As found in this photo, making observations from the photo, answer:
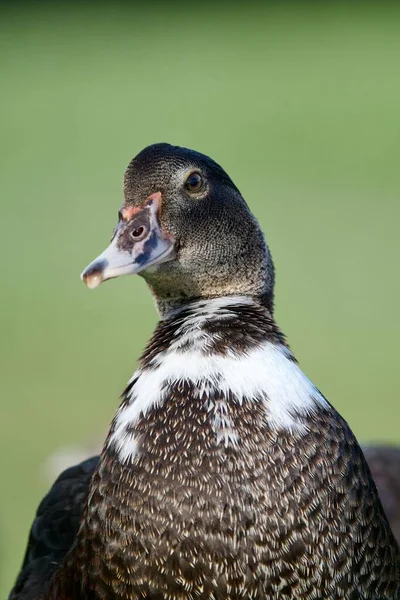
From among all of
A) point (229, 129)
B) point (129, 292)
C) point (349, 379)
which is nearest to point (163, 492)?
point (349, 379)

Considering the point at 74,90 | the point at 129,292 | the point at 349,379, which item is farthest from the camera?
the point at 74,90

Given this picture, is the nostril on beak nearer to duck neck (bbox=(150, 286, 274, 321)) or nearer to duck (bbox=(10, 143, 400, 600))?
duck (bbox=(10, 143, 400, 600))

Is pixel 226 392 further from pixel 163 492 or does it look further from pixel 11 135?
pixel 11 135

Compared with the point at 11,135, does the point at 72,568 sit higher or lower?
lower

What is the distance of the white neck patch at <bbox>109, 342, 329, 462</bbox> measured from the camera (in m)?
1.58

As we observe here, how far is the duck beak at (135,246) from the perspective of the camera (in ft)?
5.24

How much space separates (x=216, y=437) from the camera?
61.2 inches

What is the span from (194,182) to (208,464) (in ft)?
1.57

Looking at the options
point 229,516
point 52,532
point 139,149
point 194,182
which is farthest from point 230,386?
point 139,149

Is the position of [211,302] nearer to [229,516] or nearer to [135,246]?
[135,246]

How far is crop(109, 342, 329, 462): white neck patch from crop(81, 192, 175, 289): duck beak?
0.48 ft

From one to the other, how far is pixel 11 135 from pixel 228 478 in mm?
8063

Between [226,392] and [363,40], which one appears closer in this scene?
[226,392]

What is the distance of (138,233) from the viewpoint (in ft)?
5.49
